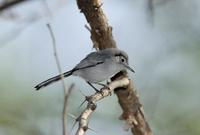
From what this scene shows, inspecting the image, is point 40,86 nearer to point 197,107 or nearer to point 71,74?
point 71,74

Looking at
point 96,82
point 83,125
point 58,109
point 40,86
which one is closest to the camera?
point 83,125

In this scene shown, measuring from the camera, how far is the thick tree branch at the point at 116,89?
3.26m

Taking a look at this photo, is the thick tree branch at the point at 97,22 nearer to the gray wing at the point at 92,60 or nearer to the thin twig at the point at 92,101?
the gray wing at the point at 92,60

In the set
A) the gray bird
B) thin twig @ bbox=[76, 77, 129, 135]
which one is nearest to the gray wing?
the gray bird

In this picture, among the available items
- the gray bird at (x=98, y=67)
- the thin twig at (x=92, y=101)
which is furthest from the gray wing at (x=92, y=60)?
the thin twig at (x=92, y=101)

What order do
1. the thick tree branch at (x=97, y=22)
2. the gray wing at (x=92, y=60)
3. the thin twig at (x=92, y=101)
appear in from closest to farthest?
1. the thin twig at (x=92, y=101)
2. the thick tree branch at (x=97, y=22)
3. the gray wing at (x=92, y=60)

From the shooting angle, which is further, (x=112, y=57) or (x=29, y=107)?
(x=29, y=107)

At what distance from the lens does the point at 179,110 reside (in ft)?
15.6

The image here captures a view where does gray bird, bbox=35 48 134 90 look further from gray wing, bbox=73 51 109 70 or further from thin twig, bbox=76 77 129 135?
thin twig, bbox=76 77 129 135

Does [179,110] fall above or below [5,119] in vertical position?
below

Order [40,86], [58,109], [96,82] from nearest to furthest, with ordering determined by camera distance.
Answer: [40,86], [96,82], [58,109]

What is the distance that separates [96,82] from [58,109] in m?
1.04

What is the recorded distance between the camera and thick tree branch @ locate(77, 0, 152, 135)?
10.7ft

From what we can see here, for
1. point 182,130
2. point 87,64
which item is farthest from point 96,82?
point 182,130
